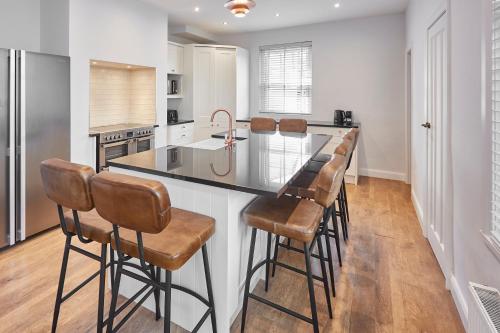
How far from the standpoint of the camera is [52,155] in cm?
313

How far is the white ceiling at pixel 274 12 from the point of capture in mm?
4469

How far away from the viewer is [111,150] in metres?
3.92

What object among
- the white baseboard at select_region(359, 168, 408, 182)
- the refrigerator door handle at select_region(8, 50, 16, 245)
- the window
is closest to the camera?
the refrigerator door handle at select_region(8, 50, 16, 245)

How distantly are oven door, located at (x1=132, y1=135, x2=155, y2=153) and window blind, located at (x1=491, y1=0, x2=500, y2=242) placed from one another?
3.93 metres

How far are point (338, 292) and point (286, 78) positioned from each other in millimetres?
4722

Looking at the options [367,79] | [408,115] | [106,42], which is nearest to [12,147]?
[106,42]

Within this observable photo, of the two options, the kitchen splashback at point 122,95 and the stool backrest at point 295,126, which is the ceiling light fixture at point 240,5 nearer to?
the stool backrest at point 295,126

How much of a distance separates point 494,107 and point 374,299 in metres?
1.39

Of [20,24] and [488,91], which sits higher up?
[20,24]

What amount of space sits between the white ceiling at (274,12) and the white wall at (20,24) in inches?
57.4

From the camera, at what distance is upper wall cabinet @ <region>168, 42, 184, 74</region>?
17.8ft

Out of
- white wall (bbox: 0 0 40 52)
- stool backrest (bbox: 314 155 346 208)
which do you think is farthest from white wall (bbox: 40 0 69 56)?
stool backrest (bbox: 314 155 346 208)

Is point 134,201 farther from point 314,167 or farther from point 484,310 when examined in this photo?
point 314,167

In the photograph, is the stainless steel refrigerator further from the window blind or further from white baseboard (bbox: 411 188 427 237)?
white baseboard (bbox: 411 188 427 237)
